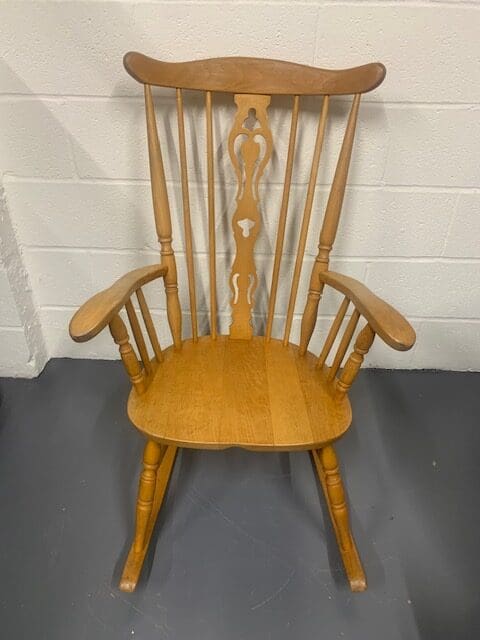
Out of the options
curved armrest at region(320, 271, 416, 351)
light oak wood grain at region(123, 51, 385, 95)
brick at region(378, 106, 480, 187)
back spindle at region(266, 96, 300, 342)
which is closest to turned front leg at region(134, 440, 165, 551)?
back spindle at region(266, 96, 300, 342)

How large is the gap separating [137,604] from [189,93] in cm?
115

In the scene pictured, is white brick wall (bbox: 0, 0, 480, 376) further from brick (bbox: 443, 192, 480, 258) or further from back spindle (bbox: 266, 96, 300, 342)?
back spindle (bbox: 266, 96, 300, 342)

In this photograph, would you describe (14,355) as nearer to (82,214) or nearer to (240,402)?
(82,214)

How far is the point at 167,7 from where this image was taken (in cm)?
100

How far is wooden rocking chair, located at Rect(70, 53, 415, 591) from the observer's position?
88 centimetres

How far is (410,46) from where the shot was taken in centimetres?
104

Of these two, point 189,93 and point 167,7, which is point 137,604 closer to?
point 189,93

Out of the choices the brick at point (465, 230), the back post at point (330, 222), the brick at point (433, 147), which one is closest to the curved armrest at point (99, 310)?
the back post at point (330, 222)

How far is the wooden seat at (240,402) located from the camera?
2.88 feet

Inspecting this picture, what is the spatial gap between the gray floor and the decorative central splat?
0.45 m

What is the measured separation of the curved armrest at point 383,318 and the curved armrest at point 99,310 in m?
0.43

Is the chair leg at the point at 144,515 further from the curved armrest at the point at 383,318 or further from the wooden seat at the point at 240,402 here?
the curved armrest at the point at 383,318

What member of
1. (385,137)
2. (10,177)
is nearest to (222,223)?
(385,137)

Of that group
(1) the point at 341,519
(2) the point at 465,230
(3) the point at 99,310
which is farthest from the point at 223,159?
(1) the point at 341,519
